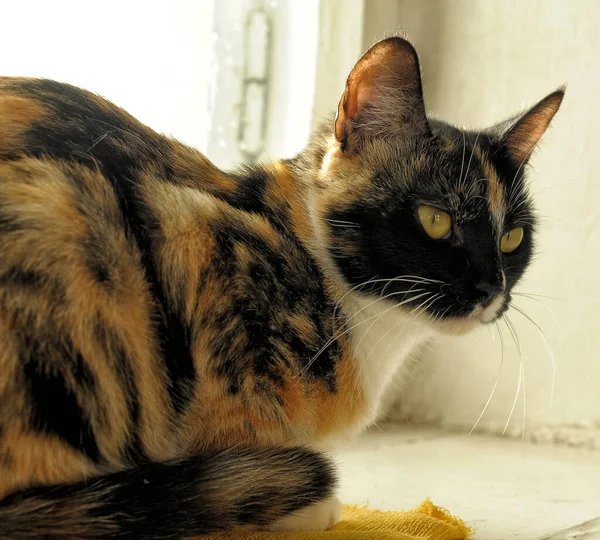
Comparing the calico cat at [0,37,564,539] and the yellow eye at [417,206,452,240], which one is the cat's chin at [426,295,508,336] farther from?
the yellow eye at [417,206,452,240]

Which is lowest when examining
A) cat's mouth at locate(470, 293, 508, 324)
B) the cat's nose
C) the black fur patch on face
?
cat's mouth at locate(470, 293, 508, 324)

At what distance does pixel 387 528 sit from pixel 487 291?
34cm

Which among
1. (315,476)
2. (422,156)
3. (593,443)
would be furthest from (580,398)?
(315,476)

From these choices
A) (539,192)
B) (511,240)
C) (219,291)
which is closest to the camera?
(219,291)

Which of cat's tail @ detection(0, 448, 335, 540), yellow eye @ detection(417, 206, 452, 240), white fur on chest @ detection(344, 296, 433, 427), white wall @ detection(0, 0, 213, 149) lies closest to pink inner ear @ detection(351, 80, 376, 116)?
yellow eye @ detection(417, 206, 452, 240)

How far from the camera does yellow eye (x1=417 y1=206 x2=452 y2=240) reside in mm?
1006

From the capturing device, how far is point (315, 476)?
88cm

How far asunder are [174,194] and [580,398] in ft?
3.88

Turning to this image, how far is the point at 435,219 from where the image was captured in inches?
39.7

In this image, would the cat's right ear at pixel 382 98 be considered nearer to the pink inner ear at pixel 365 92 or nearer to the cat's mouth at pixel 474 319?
the pink inner ear at pixel 365 92

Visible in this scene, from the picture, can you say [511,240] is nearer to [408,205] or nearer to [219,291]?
[408,205]

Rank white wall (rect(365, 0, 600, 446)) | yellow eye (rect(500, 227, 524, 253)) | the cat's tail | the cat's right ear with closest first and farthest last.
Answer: the cat's tail < the cat's right ear < yellow eye (rect(500, 227, 524, 253)) < white wall (rect(365, 0, 600, 446))

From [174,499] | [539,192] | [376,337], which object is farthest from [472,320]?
[539,192]

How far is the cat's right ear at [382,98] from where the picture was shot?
3.22 ft
